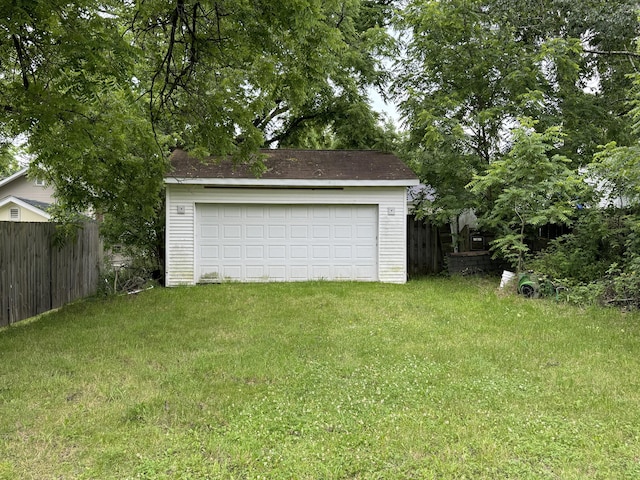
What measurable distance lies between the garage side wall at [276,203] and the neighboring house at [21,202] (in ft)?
29.4

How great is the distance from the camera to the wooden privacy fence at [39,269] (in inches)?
254

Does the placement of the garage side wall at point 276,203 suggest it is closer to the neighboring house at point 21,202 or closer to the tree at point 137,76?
the tree at point 137,76

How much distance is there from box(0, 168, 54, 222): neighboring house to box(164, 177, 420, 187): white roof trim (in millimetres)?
9452

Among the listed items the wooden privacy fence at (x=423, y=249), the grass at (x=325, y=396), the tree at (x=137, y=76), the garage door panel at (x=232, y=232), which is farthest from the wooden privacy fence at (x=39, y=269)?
the wooden privacy fence at (x=423, y=249)

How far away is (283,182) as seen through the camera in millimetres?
10039

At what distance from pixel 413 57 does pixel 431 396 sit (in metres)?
10.5

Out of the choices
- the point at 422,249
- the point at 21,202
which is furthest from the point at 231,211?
the point at 21,202

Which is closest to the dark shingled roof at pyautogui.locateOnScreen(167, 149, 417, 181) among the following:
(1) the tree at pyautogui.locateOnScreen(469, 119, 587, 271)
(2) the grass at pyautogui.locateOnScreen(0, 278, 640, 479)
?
(1) the tree at pyautogui.locateOnScreen(469, 119, 587, 271)

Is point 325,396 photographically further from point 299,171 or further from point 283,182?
point 299,171

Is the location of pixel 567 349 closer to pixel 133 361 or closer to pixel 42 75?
pixel 133 361

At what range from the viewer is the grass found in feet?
8.78

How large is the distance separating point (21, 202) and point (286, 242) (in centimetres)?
1377

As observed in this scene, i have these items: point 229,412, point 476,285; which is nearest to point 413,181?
point 476,285

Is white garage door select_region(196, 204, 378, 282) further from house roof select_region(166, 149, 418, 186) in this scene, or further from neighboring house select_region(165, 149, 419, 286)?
house roof select_region(166, 149, 418, 186)
